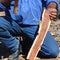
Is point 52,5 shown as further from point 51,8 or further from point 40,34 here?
point 40,34

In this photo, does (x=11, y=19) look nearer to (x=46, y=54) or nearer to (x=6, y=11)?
(x=6, y=11)

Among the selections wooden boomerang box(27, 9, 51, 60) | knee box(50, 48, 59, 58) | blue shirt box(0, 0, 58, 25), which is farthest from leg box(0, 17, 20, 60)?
knee box(50, 48, 59, 58)

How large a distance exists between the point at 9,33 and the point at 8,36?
0.05 m

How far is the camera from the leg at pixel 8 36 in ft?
14.4

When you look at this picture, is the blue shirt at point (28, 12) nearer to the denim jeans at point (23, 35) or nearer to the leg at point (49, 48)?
the denim jeans at point (23, 35)

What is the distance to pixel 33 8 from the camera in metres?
4.54

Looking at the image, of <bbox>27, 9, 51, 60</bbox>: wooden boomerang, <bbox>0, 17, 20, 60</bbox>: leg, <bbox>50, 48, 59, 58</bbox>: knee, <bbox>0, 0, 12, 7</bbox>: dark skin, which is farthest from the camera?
<bbox>50, 48, 59, 58</bbox>: knee

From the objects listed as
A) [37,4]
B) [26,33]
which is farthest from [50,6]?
[26,33]

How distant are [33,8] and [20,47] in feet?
1.91

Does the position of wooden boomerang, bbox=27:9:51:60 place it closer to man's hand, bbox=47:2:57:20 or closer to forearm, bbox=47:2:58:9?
man's hand, bbox=47:2:57:20

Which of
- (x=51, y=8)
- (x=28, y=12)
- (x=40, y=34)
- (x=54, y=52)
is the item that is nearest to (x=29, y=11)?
(x=28, y=12)

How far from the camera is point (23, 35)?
4.66 meters

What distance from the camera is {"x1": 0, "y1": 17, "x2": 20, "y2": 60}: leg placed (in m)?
4.39

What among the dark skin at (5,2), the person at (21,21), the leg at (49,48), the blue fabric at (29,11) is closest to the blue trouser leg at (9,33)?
the person at (21,21)
